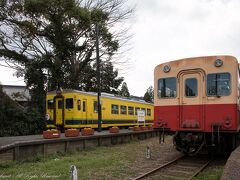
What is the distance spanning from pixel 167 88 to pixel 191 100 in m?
1.06

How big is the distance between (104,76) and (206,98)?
27.4m

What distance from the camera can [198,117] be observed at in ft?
36.9

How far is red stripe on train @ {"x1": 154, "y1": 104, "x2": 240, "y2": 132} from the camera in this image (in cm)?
1059

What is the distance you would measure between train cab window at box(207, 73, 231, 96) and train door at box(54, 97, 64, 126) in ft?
35.8

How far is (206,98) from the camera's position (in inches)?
439

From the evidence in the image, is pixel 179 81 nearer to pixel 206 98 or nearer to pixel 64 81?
pixel 206 98

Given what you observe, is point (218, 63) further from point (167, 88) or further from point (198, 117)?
point (167, 88)

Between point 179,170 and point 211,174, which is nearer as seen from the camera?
point 211,174

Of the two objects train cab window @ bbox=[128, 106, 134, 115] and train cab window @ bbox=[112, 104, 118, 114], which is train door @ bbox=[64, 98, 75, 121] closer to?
train cab window @ bbox=[112, 104, 118, 114]

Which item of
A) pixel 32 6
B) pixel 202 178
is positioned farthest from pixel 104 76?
pixel 202 178

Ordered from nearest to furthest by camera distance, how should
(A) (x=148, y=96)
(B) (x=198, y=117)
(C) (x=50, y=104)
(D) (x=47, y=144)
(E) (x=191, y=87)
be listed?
(B) (x=198, y=117) → (E) (x=191, y=87) → (D) (x=47, y=144) → (C) (x=50, y=104) → (A) (x=148, y=96)

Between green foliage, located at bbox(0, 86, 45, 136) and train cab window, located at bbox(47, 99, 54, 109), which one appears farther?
green foliage, located at bbox(0, 86, 45, 136)

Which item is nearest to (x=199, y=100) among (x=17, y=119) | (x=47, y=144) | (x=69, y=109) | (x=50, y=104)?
(x=47, y=144)

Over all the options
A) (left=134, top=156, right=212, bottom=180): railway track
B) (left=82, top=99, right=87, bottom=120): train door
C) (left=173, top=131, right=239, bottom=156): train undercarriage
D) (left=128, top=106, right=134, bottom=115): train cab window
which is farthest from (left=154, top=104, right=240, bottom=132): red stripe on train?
(left=128, top=106, right=134, bottom=115): train cab window
